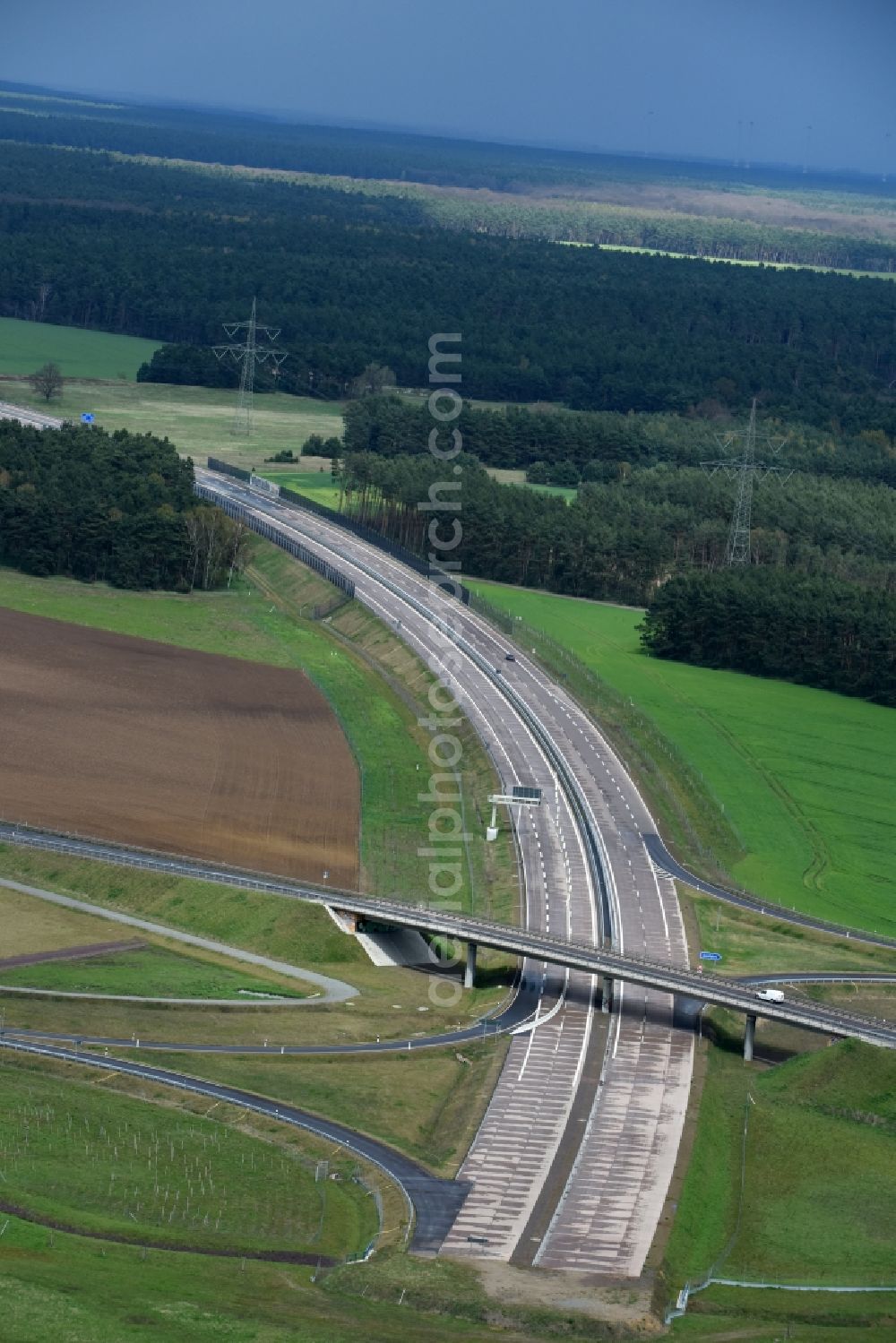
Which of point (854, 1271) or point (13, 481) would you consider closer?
point (854, 1271)

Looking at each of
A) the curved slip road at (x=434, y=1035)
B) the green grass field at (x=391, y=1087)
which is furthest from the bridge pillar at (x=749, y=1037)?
the green grass field at (x=391, y=1087)

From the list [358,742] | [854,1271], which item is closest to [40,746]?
[358,742]

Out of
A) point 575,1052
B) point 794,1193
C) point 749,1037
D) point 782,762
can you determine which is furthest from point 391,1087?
point 782,762

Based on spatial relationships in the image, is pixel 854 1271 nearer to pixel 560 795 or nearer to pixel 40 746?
pixel 560 795

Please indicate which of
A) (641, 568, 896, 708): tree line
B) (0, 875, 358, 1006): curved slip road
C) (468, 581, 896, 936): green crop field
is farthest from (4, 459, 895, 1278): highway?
(641, 568, 896, 708): tree line

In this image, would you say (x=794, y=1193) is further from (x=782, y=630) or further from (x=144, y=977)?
(x=782, y=630)

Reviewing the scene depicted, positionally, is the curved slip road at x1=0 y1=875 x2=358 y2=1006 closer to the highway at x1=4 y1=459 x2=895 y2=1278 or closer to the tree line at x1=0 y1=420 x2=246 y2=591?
the highway at x1=4 y1=459 x2=895 y2=1278
